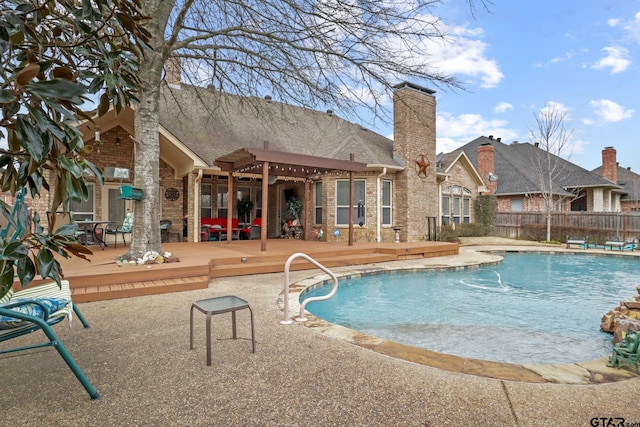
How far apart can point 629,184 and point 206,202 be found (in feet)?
111

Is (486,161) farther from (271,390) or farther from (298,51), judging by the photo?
(271,390)

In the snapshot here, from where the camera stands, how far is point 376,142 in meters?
15.4

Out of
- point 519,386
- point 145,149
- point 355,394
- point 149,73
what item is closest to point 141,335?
point 355,394

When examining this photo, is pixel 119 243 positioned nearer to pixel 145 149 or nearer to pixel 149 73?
pixel 145 149

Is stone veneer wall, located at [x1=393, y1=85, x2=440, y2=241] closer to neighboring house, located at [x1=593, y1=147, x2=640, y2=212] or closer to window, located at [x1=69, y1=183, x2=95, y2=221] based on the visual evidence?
window, located at [x1=69, y1=183, x2=95, y2=221]

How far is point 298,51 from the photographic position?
7312 mm

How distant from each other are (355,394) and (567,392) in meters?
1.55

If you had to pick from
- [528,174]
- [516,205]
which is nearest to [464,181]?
[516,205]

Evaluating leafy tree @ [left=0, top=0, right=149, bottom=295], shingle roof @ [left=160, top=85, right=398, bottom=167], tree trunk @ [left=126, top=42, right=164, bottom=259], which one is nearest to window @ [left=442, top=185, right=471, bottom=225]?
shingle roof @ [left=160, top=85, right=398, bottom=167]

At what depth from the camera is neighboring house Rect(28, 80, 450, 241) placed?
11.4 meters

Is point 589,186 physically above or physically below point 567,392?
above

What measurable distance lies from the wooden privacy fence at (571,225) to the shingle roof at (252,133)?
8.75 metres

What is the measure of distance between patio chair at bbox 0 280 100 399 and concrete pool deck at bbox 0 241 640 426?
0.26 meters

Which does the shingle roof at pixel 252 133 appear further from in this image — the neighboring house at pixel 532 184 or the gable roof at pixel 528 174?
the gable roof at pixel 528 174
